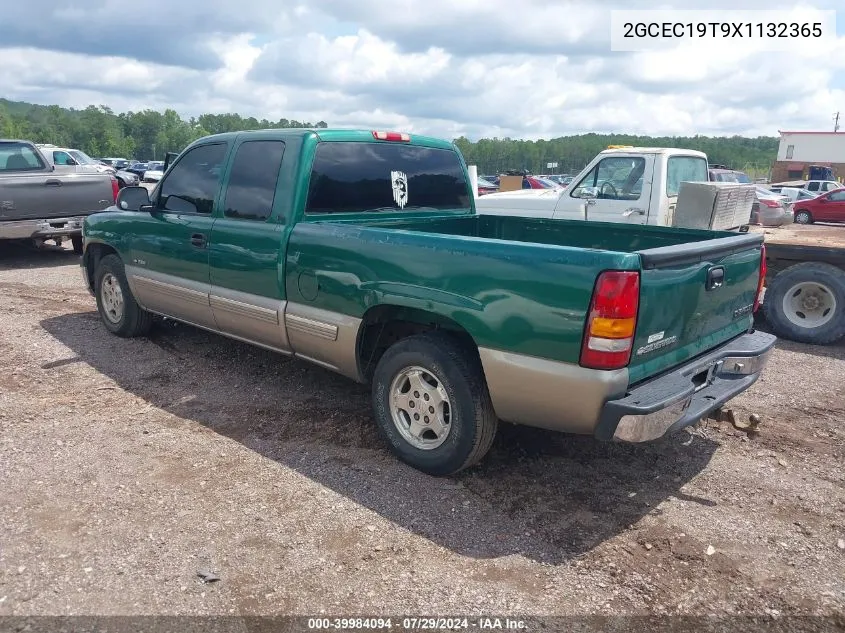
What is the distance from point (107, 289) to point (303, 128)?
3.11 m

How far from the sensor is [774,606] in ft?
9.34

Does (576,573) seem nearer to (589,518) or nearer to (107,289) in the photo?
(589,518)

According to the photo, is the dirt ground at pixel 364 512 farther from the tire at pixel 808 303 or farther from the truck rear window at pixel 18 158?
the truck rear window at pixel 18 158

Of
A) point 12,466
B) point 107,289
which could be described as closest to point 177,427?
point 12,466

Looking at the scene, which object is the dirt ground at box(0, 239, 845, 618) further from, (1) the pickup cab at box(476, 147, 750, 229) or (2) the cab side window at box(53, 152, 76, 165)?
(2) the cab side window at box(53, 152, 76, 165)

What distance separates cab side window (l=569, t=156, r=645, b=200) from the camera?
27.9 ft

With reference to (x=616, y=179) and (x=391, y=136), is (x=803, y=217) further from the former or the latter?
(x=391, y=136)

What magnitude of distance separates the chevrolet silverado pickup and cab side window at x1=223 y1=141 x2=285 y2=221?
6.49 meters

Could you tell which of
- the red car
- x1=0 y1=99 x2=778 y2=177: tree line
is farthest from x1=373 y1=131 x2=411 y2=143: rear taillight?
x1=0 y1=99 x2=778 y2=177: tree line

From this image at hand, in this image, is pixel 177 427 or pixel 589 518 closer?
pixel 589 518

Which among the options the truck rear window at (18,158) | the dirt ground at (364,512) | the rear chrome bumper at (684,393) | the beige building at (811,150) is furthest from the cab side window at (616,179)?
the beige building at (811,150)

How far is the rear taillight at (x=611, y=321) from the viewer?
3.00 meters

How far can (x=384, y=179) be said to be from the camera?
16.0 feet

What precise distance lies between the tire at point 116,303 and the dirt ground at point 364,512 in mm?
944
